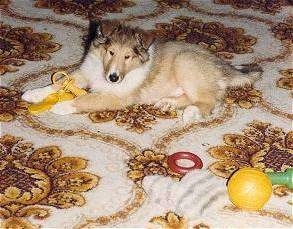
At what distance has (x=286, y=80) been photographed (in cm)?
346

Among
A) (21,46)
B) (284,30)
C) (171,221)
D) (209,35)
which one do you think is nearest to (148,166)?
(171,221)

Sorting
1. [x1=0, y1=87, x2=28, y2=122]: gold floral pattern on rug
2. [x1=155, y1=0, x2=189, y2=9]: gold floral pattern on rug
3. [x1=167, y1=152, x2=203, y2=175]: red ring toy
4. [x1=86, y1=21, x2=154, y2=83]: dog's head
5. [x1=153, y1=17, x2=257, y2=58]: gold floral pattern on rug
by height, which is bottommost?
[x1=0, y1=87, x2=28, y2=122]: gold floral pattern on rug

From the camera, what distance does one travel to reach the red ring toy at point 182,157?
2512 mm

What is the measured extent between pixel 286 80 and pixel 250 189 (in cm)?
144

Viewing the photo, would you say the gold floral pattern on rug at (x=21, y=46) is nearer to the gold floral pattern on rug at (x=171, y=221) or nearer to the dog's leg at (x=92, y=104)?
the dog's leg at (x=92, y=104)

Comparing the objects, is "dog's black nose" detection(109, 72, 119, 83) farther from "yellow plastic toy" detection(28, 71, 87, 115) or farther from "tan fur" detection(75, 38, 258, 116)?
"yellow plastic toy" detection(28, 71, 87, 115)

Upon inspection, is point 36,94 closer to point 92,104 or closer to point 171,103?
point 92,104

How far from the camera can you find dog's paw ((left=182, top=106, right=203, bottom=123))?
118 inches

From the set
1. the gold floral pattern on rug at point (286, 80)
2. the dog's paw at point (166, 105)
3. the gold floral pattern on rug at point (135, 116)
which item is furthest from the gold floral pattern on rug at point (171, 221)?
the gold floral pattern on rug at point (286, 80)

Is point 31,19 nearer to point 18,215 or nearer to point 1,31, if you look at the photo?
point 1,31

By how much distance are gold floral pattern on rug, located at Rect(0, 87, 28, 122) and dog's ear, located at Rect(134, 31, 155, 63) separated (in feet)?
2.28

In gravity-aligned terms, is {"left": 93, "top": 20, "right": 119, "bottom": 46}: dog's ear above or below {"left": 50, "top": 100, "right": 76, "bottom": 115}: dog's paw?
above

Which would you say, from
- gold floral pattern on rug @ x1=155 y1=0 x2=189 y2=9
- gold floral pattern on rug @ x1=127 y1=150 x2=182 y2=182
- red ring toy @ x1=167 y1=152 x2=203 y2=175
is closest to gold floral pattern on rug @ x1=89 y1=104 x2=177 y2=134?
gold floral pattern on rug @ x1=127 y1=150 x2=182 y2=182

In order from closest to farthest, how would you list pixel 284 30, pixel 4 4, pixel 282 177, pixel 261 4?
pixel 282 177 → pixel 284 30 → pixel 4 4 → pixel 261 4
